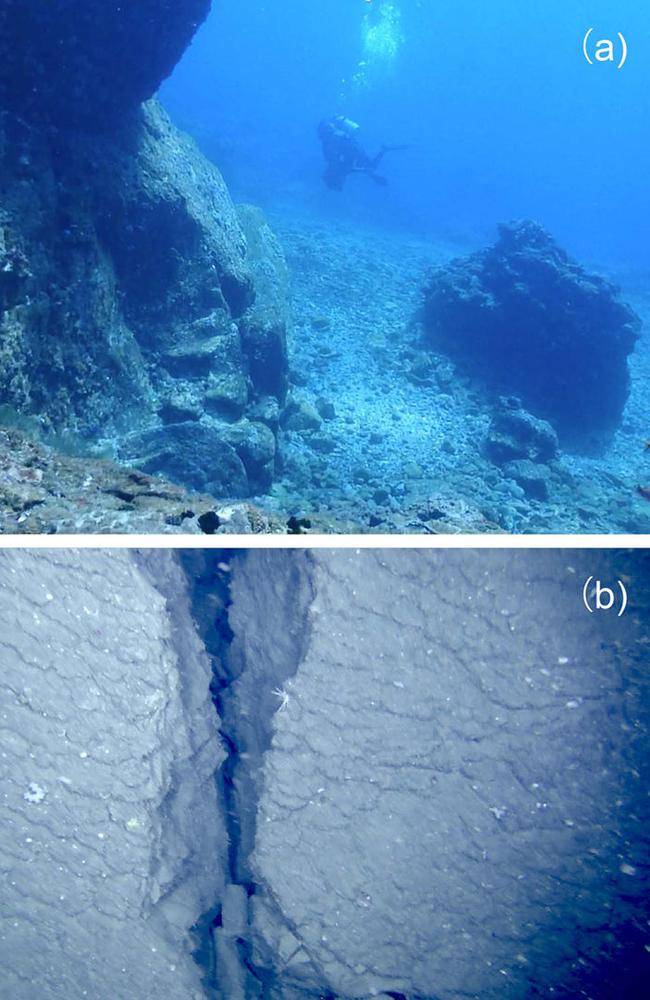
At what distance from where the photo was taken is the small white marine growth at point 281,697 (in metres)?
1.69

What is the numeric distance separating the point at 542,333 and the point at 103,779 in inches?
380

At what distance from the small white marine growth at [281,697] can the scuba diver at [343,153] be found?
1059 cm

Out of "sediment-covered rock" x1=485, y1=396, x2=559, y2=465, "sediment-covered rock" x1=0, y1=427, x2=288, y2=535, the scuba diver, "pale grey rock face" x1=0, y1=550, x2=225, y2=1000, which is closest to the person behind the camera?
"pale grey rock face" x1=0, y1=550, x2=225, y2=1000

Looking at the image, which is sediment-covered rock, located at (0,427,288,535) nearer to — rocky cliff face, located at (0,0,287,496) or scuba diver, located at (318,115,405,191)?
rocky cliff face, located at (0,0,287,496)

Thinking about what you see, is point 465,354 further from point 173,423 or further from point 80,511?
point 80,511

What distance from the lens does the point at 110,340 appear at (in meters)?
5.19

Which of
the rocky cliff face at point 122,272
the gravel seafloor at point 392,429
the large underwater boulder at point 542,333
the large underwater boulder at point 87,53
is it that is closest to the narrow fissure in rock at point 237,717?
the gravel seafloor at point 392,429

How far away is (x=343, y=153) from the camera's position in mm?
9805

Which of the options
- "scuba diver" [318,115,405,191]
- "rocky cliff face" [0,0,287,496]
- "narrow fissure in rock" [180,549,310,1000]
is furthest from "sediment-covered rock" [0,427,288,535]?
"scuba diver" [318,115,405,191]

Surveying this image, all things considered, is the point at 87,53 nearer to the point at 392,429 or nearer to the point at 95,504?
the point at 392,429

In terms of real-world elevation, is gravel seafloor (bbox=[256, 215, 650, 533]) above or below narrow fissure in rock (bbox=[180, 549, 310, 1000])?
above

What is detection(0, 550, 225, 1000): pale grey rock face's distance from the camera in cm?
153

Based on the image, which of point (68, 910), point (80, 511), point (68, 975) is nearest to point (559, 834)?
point (68, 910)

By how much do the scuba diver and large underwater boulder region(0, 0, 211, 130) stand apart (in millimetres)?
4564
